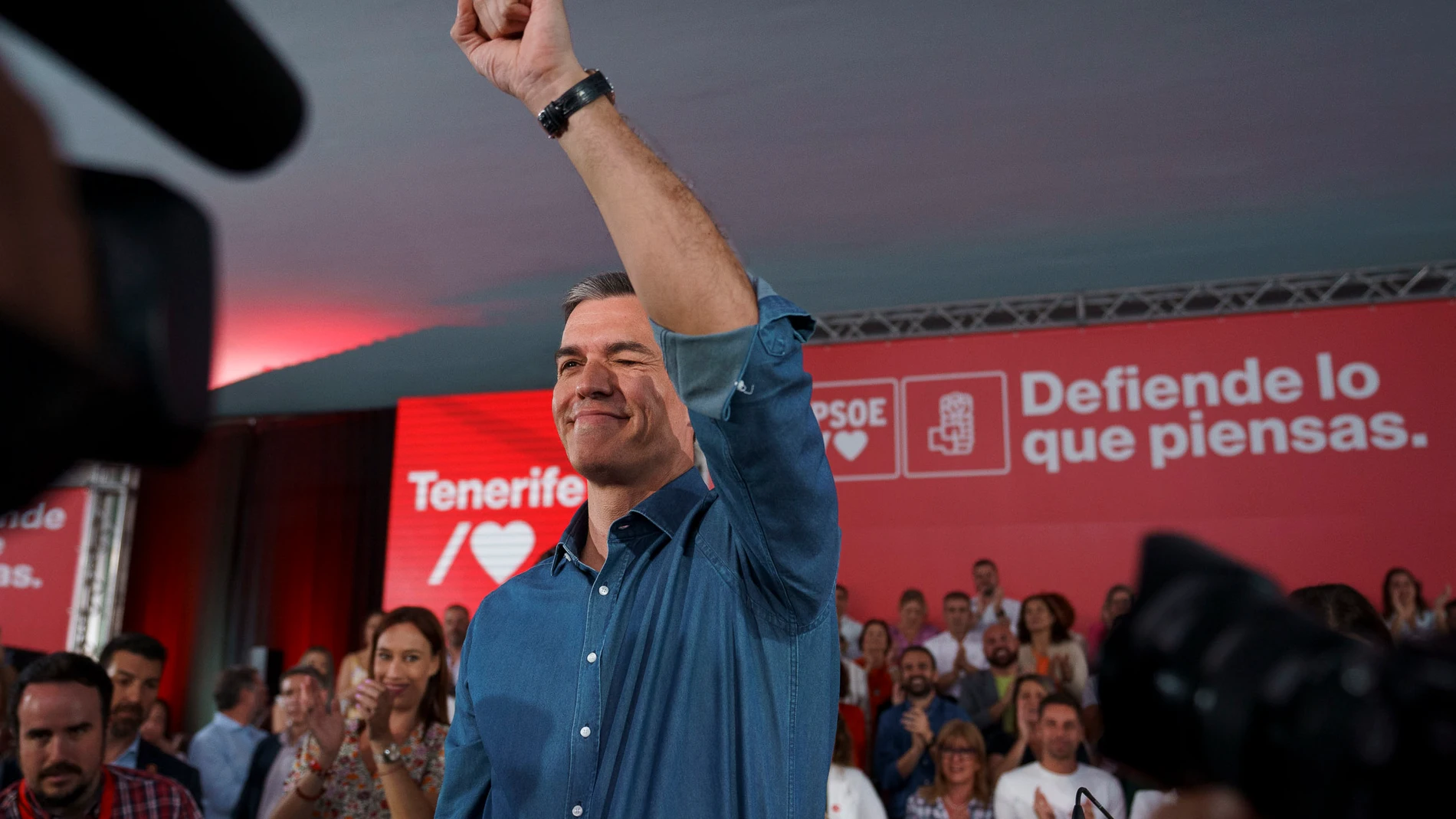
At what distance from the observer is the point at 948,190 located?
650 centimetres

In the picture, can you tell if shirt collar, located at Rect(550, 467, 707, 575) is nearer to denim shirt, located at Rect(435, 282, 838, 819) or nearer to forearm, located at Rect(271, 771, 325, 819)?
denim shirt, located at Rect(435, 282, 838, 819)

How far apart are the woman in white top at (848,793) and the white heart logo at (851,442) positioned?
2496 millimetres

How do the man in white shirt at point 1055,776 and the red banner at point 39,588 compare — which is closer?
the man in white shirt at point 1055,776

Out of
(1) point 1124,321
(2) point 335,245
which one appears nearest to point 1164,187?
(1) point 1124,321

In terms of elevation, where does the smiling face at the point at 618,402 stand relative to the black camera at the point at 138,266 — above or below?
above

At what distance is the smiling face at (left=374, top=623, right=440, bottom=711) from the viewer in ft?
10.9

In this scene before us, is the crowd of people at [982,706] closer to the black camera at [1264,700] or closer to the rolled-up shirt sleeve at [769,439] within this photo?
the rolled-up shirt sleeve at [769,439]

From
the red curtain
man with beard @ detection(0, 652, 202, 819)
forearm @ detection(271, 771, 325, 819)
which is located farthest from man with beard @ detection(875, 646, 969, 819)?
the red curtain

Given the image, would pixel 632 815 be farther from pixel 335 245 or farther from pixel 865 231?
pixel 335 245

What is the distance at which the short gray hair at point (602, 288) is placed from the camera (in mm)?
1472

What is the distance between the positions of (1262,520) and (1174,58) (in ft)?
8.35

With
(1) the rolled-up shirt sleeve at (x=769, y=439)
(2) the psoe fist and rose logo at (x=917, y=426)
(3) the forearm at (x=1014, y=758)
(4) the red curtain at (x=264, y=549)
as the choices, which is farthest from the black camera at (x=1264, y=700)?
(4) the red curtain at (x=264, y=549)

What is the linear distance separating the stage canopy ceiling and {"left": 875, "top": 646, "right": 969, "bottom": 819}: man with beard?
9.09ft

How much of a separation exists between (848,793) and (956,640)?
1960mm
